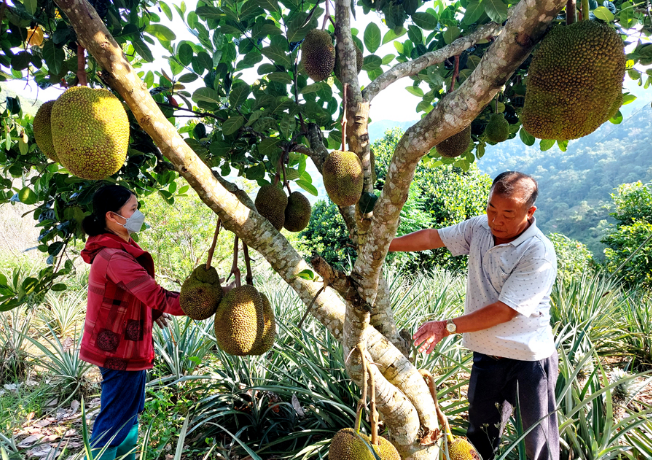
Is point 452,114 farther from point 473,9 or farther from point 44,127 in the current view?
point 44,127

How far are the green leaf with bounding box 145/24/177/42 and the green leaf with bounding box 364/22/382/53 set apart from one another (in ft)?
2.82

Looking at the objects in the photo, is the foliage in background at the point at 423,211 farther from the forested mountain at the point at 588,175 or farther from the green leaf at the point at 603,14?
the forested mountain at the point at 588,175

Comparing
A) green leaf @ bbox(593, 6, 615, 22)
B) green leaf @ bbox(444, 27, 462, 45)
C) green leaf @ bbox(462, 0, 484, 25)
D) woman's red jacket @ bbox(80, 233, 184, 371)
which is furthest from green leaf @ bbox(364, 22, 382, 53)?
woman's red jacket @ bbox(80, 233, 184, 371)

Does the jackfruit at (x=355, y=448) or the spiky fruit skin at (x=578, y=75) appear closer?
the spiky fruit skin at (x=578, y=75)

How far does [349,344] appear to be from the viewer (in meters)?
1.22

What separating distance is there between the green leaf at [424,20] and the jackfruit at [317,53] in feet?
1.40

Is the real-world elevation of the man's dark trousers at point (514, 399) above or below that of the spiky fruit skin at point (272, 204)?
below

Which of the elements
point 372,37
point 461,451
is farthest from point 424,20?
point 461,451

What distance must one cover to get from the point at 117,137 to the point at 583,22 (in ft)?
3.66

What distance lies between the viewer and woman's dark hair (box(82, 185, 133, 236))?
1854mm

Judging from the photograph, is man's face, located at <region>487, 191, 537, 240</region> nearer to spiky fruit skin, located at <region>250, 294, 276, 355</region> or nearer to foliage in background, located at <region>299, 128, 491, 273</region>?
spiky fruit skin, located at <region>250, 294, 276, 355</region>

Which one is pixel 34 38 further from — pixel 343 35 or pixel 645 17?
pixel 645 17

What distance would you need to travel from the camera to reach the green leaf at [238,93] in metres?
1.51

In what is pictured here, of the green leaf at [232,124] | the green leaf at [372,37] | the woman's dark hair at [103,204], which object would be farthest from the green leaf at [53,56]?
the green leaf at [372,37]
